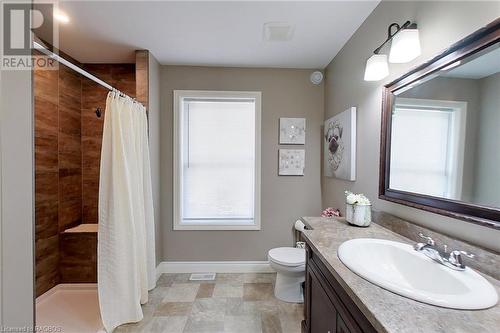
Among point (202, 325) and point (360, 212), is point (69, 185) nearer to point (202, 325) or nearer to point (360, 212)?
point (202, 325)

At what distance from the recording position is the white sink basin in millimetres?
723

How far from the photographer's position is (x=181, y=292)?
2.38 metres

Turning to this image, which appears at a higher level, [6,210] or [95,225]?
[6,210]

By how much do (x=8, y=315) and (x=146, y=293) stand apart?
143cm

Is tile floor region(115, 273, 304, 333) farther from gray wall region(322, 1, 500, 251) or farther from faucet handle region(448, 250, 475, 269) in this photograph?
faucet handle region(448, 250, 475, 269)

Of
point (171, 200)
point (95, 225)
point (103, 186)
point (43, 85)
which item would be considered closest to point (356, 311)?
point (103, 186)

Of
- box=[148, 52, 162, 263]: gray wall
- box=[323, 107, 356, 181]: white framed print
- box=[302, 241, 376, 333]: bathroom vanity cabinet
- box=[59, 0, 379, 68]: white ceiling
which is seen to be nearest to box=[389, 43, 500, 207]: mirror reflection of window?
box=[323, 107, 356, 181]: white framed print

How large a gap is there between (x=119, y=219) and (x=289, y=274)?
158cm

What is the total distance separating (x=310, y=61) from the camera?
2.59m

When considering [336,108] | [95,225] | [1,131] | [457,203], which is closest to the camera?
[1,131]

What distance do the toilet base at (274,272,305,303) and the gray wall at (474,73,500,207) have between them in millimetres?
1638

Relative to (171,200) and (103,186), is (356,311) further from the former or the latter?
(171,200)

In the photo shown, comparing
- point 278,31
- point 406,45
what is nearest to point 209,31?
point 278,31

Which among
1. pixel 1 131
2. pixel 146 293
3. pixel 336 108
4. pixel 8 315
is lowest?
pixel 146 293
